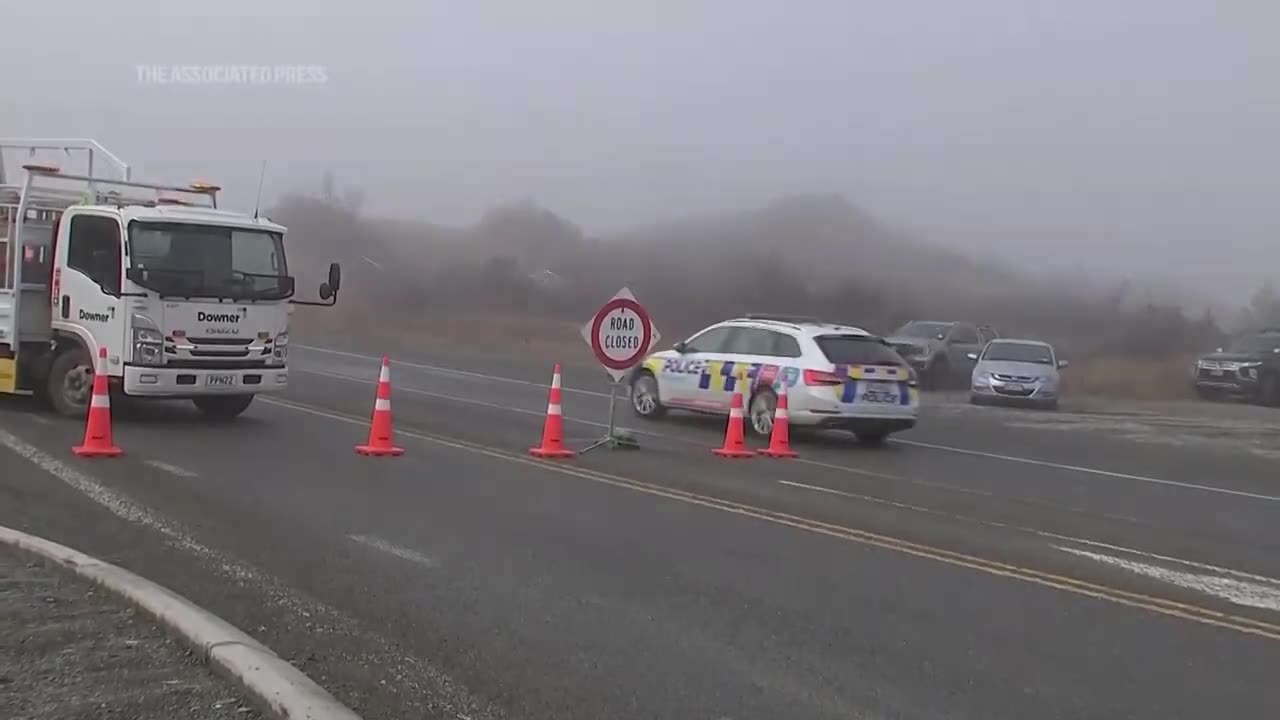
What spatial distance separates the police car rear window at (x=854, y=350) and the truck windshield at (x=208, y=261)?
670cm

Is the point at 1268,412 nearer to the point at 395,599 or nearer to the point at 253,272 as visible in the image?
the point at 253,272

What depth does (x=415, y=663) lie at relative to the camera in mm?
5520

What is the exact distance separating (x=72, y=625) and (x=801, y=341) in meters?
11.6

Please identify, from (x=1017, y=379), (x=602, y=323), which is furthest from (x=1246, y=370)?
(x=602, y=323)

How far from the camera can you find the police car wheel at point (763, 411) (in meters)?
16.0

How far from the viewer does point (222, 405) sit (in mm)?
15664


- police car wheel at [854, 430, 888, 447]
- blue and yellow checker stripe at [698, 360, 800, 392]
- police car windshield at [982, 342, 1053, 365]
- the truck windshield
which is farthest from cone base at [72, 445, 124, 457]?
police car windshield at [982, 342, 1053, 365]

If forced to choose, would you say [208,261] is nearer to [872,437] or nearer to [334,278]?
[334,278]

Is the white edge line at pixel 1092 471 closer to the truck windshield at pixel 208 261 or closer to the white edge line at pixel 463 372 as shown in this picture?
the white edge line at pixel 463 372

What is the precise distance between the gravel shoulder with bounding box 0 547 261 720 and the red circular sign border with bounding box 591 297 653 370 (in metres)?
7.95

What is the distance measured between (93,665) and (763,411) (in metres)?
11.7

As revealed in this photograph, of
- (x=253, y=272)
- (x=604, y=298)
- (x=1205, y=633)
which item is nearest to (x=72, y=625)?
(x=1205, y=633)

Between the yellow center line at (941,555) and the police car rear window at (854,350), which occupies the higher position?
the police car rear window at (854,350)

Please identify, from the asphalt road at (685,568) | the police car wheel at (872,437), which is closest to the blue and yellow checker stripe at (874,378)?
the police car wheel at (872,437)
